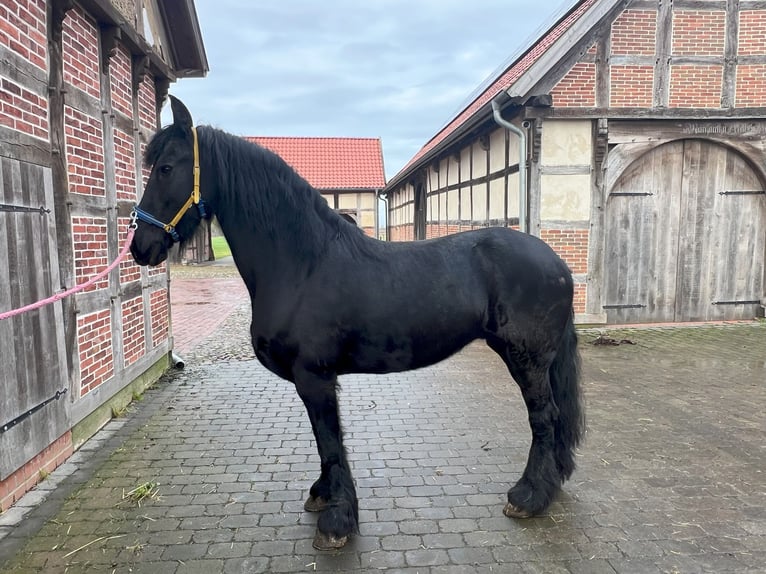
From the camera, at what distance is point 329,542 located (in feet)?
8.46

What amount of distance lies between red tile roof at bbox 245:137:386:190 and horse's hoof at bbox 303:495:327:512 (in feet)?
65.6

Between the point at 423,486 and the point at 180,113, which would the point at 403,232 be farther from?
the point at 180,113

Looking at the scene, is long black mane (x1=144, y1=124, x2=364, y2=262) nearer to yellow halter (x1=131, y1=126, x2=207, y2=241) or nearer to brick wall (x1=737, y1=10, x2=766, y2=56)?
yellow halter (x1=131, y1=126, x2=207, y2=241)

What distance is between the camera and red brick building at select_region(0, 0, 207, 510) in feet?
9.96

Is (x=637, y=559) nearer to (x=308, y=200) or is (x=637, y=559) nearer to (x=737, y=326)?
(x=308, y=200)

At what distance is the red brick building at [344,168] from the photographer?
74.2 ft

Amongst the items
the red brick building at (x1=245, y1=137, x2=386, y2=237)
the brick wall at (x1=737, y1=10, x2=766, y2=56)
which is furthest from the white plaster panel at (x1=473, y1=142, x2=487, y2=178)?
the red brick building at (x1=245, y1=137, x2=386, y2=237)

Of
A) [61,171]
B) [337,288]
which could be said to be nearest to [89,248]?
[61,171]

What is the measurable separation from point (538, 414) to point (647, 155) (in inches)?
267

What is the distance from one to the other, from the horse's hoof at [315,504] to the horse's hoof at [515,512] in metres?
1.05

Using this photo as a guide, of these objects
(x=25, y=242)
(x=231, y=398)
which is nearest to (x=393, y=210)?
(x=231, y=398)

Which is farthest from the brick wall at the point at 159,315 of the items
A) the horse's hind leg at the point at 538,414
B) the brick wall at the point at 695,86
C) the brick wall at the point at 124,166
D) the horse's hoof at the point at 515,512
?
the brick wall at the point at 695,86

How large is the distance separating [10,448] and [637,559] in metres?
3.49

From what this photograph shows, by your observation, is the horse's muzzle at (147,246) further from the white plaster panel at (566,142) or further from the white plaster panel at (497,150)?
the white plaster panel at (497,150)
